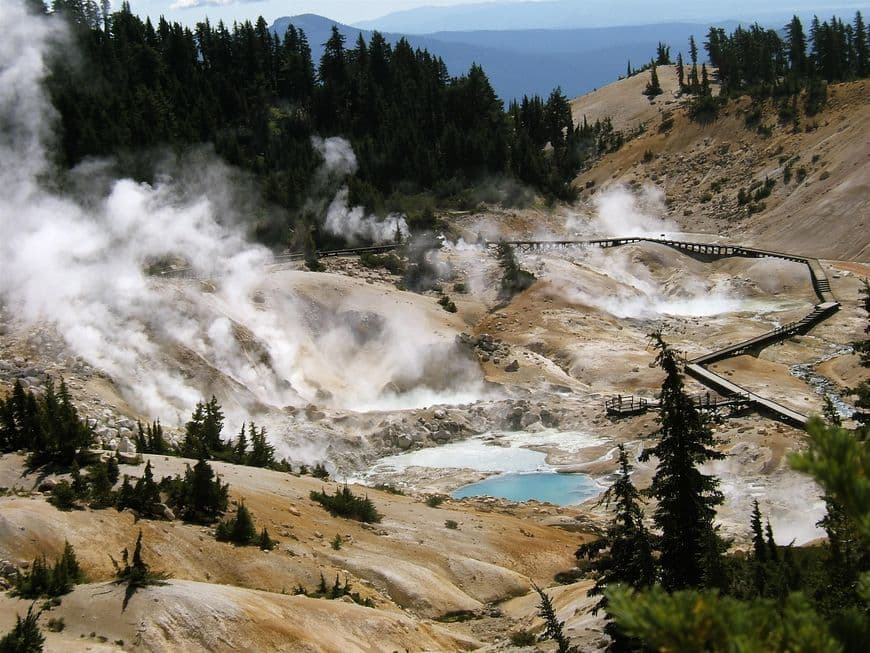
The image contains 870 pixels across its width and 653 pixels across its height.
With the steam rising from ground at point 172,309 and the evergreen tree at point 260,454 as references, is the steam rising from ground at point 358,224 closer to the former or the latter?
the steam rising from ground at point 172,309

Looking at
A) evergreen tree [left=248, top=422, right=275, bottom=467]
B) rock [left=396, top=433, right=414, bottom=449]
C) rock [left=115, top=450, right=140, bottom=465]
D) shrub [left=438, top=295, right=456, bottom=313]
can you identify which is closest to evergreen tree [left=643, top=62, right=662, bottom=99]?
shrub [left=438, top=295, right=456, bottom=313]

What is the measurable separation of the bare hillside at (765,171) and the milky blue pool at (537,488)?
3853 centimetres

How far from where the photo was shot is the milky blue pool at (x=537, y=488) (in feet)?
115

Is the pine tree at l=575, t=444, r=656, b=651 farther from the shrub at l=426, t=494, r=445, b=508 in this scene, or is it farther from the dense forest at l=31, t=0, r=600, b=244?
the dense forest at l=31, t=0, r=600, b=244

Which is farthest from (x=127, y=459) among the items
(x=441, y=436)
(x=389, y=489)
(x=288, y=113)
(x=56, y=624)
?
(x=288, y=113)

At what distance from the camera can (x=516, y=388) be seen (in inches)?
1786

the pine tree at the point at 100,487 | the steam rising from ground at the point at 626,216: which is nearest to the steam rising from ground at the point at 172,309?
the pine tree at the point at 100,487

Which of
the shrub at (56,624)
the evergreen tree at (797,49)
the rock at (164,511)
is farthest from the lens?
the evergreen tree at (797,49)

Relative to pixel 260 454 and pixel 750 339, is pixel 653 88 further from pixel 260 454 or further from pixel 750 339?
pixel 260 454

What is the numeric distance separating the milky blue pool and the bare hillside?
→ 38.5m

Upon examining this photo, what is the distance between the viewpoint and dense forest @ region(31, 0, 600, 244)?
70.5m

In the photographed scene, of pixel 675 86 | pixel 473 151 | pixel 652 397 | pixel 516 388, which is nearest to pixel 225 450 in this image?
pixel 516 388

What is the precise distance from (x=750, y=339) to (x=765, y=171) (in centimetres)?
3640

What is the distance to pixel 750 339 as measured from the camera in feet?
168
